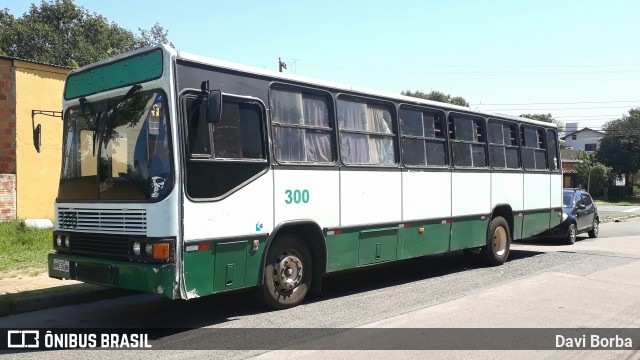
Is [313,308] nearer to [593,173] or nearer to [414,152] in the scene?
[414,152]

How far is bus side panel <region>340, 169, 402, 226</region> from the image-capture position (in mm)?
8250

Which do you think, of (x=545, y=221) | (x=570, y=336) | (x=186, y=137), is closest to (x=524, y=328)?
(x=570, y=336)

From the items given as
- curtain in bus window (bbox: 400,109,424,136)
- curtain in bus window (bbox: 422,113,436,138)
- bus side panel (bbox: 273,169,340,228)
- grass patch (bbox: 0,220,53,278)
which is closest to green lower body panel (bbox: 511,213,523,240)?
curtain in bus window (bbox: 422,113,436,138)

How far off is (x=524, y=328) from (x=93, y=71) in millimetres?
6039

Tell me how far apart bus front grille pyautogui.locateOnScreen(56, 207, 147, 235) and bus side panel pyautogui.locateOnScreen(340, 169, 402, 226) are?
3.00m

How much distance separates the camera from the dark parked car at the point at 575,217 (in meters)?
16.3

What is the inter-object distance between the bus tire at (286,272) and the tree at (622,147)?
196ft

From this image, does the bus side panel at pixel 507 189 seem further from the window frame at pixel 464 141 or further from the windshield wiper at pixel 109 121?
the windshield wiper at pixel 109 121

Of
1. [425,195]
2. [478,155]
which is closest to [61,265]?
[425,195]

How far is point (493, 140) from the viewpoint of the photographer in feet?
38.8

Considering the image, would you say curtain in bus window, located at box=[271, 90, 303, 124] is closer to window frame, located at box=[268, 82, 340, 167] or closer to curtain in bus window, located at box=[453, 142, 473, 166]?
window frame, located at box=[268, 82, 340, 167]

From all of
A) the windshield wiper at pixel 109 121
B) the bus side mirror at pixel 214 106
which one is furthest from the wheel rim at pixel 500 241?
the windshield wiper at pixel 109 121

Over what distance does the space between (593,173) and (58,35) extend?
164ft

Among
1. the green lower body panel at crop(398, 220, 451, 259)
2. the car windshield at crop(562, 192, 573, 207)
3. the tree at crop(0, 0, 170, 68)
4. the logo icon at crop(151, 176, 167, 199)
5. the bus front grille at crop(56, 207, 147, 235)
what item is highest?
the tree at crop(0, 0, 170, 68)
